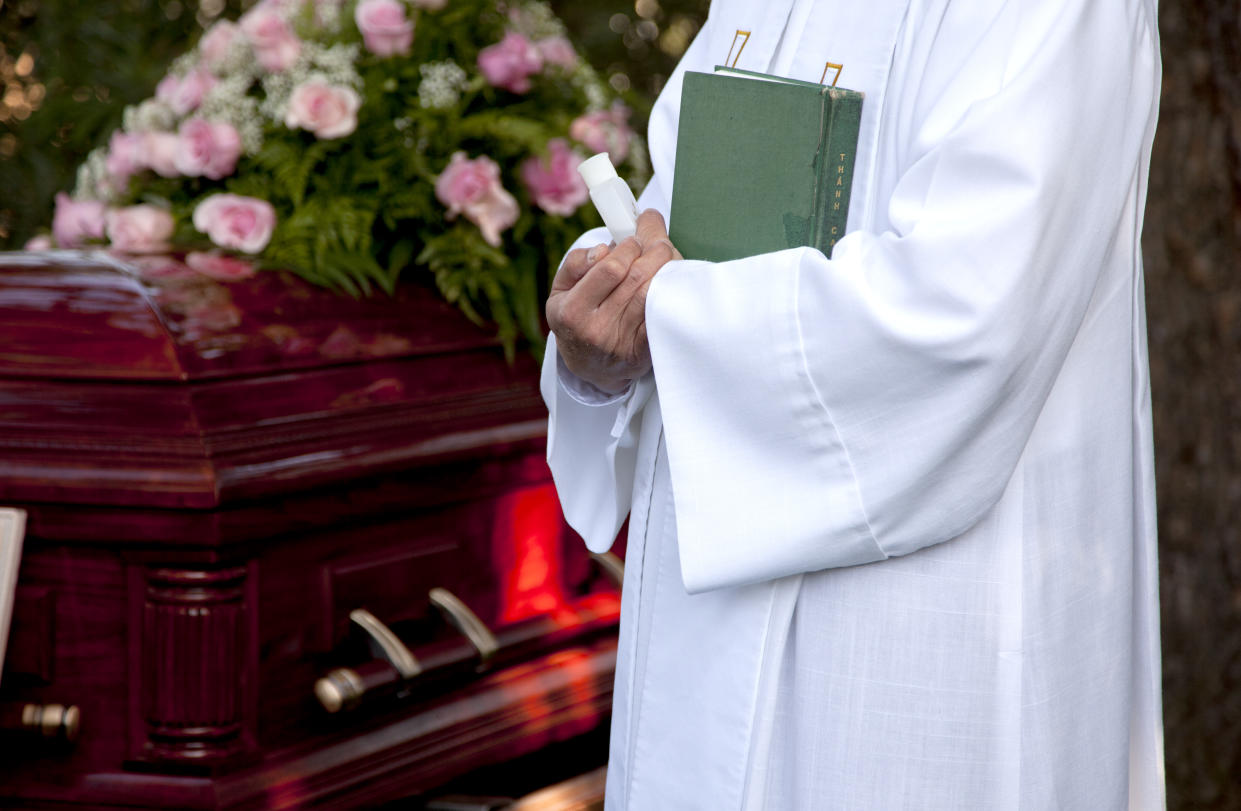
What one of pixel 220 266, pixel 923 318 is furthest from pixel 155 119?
pixel 923 318

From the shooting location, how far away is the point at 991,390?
1090 mm

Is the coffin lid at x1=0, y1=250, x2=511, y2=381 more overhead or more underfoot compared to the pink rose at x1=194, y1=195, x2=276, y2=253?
more underfoot

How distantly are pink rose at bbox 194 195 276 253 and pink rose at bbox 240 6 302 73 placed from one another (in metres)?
0.30

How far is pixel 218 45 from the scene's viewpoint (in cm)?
245

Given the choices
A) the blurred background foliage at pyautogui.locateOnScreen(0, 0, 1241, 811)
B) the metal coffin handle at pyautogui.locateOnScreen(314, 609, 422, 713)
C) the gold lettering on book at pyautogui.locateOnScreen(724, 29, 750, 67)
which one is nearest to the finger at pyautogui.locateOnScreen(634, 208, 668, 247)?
the gold lettering on book at pyautogui.locateOnScreen(724, 29, 750, 67)

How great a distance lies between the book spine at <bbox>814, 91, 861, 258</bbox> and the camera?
1.21 meters

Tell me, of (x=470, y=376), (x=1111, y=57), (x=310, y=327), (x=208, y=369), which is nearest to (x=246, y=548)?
(x=208, y=369)

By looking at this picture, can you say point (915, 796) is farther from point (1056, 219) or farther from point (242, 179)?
point (242, 179)

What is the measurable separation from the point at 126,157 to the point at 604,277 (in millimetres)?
1657

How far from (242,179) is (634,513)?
135 centimetres

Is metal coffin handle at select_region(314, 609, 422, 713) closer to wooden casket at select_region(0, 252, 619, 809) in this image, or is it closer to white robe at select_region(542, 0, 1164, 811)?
wooden casket at select_region(0, 252, 619, 809)

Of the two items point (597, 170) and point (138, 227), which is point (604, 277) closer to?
point (597, 170)

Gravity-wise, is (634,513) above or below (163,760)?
above

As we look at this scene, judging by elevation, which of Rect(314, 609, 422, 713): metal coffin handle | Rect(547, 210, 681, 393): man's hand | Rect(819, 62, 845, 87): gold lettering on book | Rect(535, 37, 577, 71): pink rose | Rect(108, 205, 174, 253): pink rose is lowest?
Rect(314, 609, 422, 713): metal coffin handle
